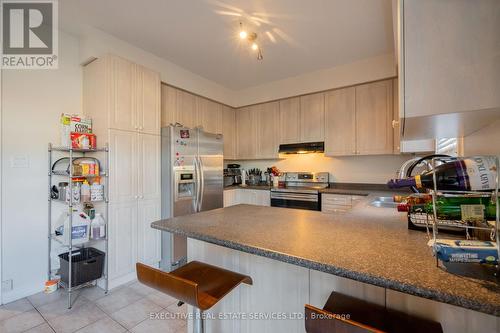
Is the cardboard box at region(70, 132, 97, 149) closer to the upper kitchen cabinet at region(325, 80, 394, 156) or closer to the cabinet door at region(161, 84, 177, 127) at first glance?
the cabinet door at region(161, 84, 177, 127)

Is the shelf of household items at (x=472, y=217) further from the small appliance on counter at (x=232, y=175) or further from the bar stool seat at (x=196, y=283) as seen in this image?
the small appliance on counter at (x=232, y=175)

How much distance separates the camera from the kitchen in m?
0.73

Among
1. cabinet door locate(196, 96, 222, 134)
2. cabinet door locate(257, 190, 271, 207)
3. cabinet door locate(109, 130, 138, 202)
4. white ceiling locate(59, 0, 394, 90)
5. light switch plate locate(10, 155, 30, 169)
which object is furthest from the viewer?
cabinet door locate(196, 96, 222, 134)

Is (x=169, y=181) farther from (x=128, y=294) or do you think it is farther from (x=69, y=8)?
(x=69, y=8)

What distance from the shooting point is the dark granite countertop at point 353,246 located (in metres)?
0.58

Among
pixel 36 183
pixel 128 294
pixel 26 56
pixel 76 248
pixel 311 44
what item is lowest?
pixel 128 294

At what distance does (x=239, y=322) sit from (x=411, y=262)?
943 mm

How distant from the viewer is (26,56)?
2.26m

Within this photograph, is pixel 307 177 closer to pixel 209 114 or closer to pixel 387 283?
pixel 209 114

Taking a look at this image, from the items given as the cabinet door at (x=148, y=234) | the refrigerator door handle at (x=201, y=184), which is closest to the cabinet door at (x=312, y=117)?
the refrigerator door handle at (x=201, y=184)

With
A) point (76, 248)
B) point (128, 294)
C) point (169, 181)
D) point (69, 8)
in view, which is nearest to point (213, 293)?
point (128, 294)

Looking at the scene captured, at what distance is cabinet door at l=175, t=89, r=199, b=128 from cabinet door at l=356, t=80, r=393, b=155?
2.41 meters

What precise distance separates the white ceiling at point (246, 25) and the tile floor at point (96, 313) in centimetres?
269

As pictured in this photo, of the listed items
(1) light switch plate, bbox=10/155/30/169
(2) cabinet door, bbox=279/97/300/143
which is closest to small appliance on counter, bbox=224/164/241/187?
(2) cabinet door, bbox=279/97/300/143
